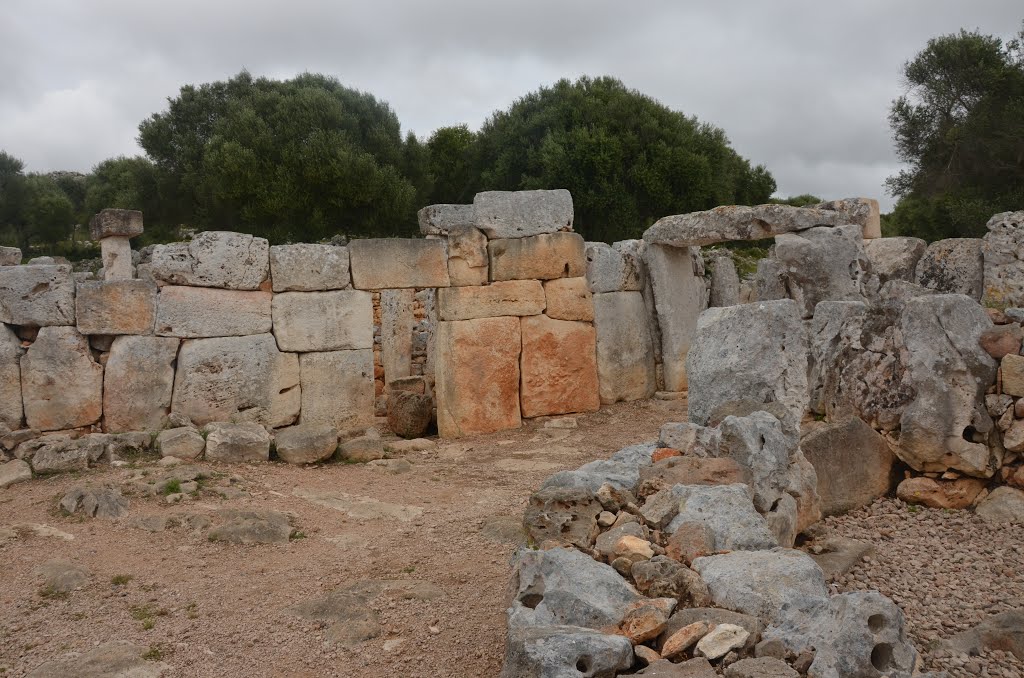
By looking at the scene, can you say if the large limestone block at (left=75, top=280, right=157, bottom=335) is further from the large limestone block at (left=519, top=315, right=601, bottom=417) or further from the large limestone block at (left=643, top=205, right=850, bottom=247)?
the large limestone block at (left=643, top=205, right=850, bottom=247)

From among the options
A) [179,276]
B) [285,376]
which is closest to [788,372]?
[285,376]

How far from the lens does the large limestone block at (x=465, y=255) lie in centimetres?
930

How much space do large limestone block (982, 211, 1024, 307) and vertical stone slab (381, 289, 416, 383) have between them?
7.49 meters

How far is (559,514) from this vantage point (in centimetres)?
455

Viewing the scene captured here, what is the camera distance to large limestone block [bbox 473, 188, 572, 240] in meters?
9.43

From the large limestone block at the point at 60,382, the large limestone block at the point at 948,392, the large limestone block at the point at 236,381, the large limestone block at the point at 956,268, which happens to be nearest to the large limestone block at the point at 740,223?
the large limestone block at the point at 956,268

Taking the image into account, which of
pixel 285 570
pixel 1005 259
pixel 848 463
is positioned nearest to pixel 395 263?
pixel 285 570

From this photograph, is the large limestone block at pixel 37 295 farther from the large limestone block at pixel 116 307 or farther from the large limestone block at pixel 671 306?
the large limestone block at pixel 671 306

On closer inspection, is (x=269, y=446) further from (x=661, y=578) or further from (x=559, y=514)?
(x=661, y=578)

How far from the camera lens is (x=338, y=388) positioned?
29.7 feet

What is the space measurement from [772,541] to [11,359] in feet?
24.2

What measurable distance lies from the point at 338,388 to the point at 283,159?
12.5 m

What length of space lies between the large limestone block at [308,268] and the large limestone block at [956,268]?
599 cm

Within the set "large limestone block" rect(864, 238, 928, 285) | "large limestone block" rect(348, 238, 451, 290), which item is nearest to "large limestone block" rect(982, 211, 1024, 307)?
"large limestone block" rect(864, 238, 928, 285)
